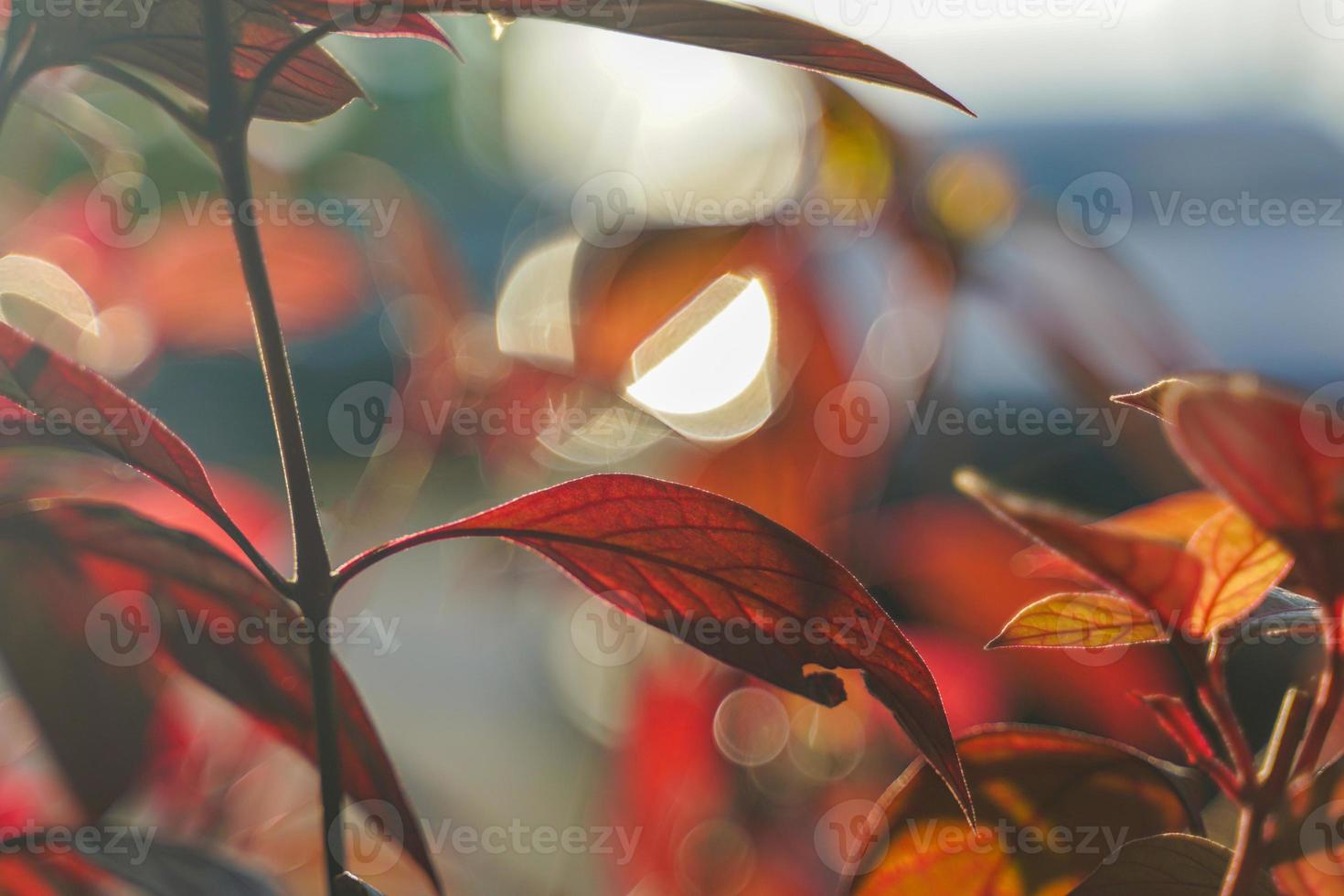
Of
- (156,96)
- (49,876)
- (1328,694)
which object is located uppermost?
(156,96)

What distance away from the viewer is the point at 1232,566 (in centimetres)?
36

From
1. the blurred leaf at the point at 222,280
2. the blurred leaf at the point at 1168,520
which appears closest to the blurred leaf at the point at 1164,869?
the blurred leaf at the point at 1168,520

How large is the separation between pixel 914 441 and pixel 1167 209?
71 centimetres

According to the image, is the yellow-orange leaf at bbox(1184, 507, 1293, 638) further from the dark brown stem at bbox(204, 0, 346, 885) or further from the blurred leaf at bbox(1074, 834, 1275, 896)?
the dark brown stem at bbox(204, 0, 346, 885)

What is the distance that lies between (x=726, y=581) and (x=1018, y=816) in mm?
174

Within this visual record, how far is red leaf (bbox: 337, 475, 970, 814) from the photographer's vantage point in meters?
0.37

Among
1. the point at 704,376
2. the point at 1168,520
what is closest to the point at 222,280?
the point at 704,376

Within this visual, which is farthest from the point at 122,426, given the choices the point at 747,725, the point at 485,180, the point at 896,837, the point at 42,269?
the point at 485,180

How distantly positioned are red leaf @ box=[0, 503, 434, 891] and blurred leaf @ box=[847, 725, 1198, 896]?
0.20 meters

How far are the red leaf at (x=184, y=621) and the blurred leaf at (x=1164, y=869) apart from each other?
0.88 feet

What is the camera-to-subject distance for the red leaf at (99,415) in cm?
36

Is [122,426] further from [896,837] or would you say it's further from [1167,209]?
[1167,209]

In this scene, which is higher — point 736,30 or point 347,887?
point 736,30

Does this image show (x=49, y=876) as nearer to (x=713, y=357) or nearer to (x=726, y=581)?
(x=726, y=581)
